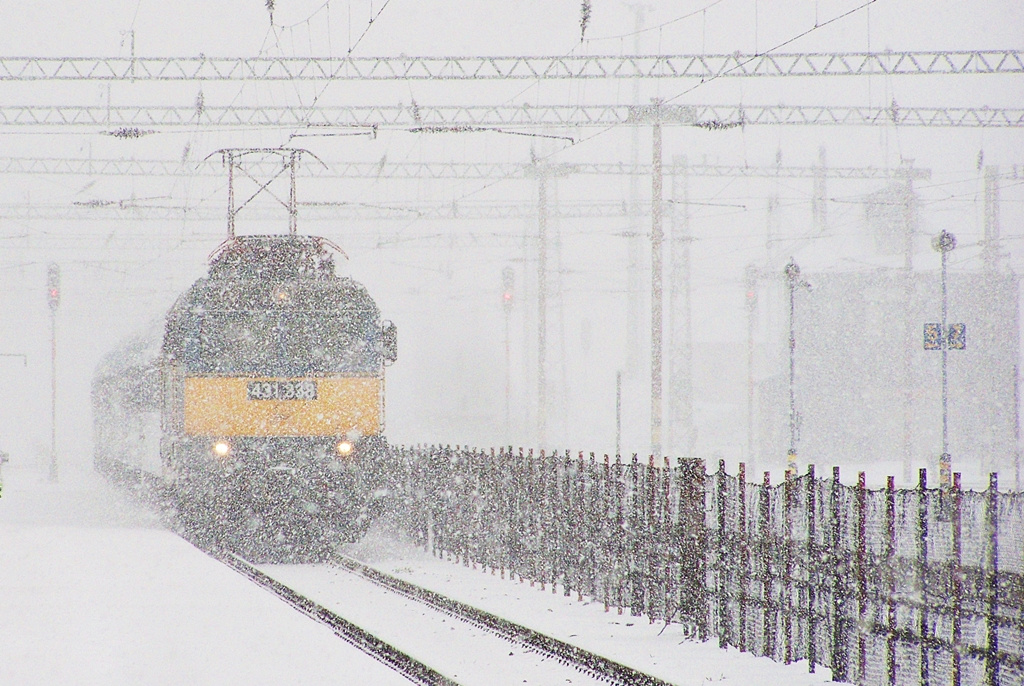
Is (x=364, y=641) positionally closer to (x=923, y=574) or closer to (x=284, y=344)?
(x=923, y=574)

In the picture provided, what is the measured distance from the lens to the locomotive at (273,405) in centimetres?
1522

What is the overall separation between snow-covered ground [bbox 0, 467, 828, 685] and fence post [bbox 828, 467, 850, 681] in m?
0.17

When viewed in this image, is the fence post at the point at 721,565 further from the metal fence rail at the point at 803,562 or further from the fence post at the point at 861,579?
the fence post at the point at 861,579

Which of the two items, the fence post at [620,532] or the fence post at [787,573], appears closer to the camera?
the fence post at [787,573]

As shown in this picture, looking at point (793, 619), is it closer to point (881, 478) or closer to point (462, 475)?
point (462, 475)

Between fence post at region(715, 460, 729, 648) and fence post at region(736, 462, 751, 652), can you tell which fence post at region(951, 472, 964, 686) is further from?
fence post at region(715, 460, 729, 648)

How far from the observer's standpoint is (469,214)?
161 ft

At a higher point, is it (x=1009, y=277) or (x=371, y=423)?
(x=1009, y=277)

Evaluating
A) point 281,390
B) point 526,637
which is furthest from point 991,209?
point 526,637

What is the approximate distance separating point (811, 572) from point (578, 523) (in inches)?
162

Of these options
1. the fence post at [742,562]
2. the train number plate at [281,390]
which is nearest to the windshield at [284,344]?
the train number plate at [281,390]

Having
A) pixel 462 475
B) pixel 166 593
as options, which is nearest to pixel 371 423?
pixel 462 475

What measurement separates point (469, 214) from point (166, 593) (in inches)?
1561

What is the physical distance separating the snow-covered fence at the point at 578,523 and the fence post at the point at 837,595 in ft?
5.38
